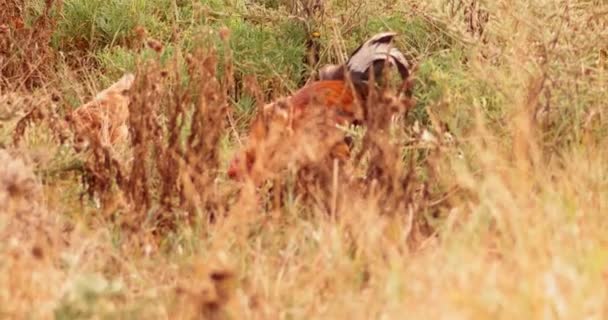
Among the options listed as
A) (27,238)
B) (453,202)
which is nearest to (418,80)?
(453,202)

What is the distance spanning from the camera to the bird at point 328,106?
383 centimetres

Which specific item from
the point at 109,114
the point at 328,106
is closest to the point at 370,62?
the point at 328,106

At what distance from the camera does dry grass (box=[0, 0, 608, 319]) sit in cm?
276

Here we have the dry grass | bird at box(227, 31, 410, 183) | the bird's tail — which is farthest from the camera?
the bird's tail

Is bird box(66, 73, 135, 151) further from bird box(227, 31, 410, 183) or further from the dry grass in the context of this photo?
bird box(227, 31, 410, 183)

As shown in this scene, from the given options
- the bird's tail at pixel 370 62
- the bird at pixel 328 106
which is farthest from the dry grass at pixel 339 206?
the bird's tail at pixel 370 62

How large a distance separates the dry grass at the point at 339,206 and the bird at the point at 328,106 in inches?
1.6

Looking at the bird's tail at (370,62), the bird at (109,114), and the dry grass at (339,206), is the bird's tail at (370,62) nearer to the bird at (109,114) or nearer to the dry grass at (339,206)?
the dry grass at (339,206)

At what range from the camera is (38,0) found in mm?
6637

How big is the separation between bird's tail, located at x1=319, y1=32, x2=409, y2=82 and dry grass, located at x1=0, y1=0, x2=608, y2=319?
0.25 meters

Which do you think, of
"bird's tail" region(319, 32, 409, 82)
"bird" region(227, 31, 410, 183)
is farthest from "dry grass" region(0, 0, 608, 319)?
"bird's tail" region(319, 32, 409, 82)

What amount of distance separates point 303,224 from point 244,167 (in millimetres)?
414

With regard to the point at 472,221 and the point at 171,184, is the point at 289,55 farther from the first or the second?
the point at 472,221

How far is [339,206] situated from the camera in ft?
11.5
